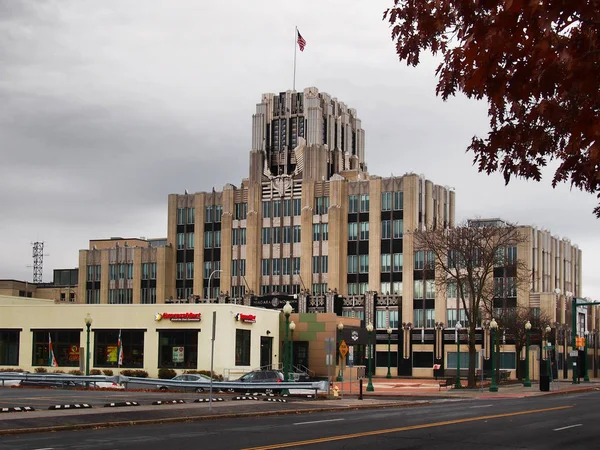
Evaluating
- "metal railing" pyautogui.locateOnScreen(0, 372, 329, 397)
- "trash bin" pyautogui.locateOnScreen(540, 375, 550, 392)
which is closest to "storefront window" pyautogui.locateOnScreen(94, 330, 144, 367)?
"metal railing" pyautogui.locateOnScreen(0, 372, 329, 397)

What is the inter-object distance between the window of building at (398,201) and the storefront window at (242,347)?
4205cm

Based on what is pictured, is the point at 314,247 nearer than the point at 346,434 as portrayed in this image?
No

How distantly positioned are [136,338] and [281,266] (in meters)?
46.7

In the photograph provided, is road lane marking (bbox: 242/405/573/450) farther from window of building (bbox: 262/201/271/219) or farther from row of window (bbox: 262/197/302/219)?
window of building (bbox: 262/201/271/219)

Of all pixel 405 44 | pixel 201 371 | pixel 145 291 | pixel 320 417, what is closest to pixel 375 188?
pixel 145 291

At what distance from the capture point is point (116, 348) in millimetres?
61344

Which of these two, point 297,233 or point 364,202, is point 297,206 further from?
point 364,202

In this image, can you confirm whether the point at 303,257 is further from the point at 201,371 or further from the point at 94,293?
the point at 201,371

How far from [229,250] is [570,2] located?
10253 cm

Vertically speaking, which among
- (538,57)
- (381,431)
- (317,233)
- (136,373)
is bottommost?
(136,373)

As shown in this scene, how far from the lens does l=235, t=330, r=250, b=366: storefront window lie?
60312 mm

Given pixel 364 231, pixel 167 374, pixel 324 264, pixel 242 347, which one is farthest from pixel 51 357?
pixel 364 231

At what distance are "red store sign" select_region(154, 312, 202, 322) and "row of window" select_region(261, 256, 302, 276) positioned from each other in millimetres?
46332

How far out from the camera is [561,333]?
A: 318 feet
